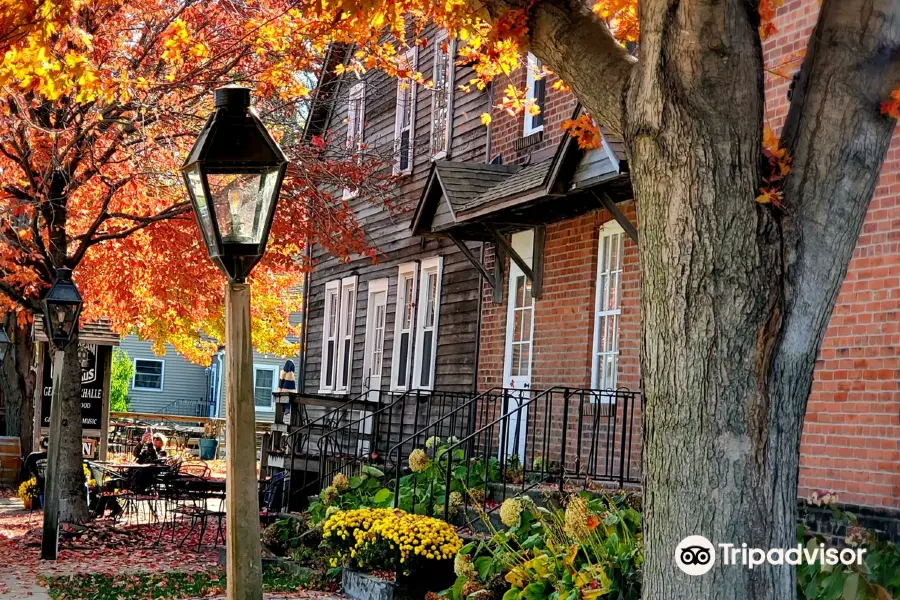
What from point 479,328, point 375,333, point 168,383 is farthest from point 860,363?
point 168,383

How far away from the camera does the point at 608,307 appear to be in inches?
505

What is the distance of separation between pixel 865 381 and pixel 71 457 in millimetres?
11076

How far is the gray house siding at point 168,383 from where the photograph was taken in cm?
4628

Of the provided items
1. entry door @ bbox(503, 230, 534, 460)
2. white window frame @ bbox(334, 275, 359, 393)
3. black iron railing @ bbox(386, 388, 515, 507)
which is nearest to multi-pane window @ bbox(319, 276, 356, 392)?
white window frame @ bbox(334, 275, 359, 393)

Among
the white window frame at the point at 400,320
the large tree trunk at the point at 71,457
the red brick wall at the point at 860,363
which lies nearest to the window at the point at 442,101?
the white window frame at the point at 400,320

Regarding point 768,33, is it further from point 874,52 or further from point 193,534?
point 193,534

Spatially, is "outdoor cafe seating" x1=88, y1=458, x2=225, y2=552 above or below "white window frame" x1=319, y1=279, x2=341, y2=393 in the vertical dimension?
below

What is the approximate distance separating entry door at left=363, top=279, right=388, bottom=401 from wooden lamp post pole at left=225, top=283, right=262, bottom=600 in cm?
1414

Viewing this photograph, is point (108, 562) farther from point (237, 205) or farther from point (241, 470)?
point (237, 205)

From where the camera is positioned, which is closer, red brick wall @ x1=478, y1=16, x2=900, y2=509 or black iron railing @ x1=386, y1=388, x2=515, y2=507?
red brick wall @ x1=478, y1=16, x2=900, y2=509

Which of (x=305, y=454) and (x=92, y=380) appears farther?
(x=92, y=380)

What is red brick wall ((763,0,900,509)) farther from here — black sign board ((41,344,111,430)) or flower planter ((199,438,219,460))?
flower planter ((199,438,219,460))

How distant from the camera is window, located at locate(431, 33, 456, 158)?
17.6 metres

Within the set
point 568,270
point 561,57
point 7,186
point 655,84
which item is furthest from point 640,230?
point 7,186
